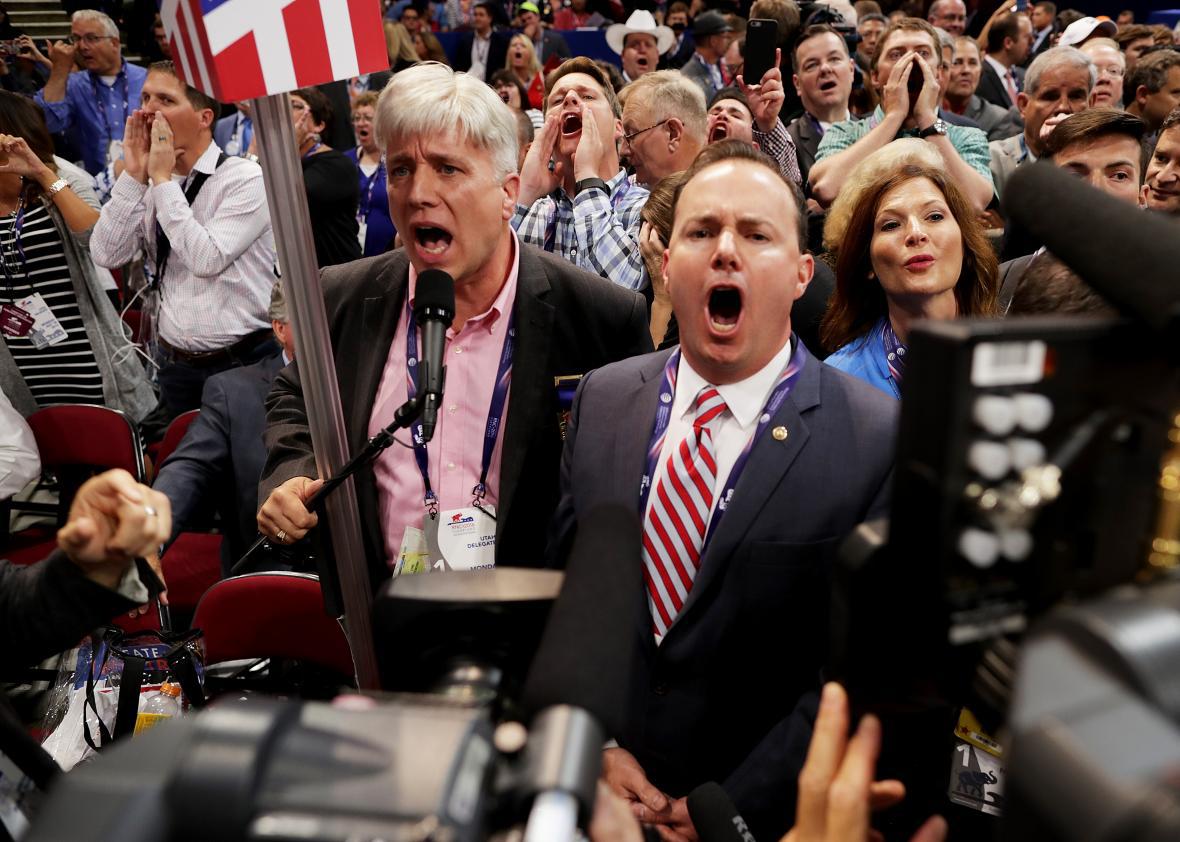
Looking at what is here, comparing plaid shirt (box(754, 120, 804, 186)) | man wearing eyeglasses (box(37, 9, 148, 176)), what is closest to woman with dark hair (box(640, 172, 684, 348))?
plaid shirt (box(754, 120, 804, 186))

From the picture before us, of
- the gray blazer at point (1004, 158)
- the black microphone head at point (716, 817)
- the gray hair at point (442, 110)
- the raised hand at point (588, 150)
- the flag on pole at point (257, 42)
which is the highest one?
the flag on pole at point (257, 42)

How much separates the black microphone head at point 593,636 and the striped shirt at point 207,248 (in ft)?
11.0

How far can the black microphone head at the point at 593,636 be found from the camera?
917 millimetres

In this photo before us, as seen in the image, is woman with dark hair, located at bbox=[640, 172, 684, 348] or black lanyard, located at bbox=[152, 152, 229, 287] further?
black lanyard, located at bbox=[152, 152, 229, 287]

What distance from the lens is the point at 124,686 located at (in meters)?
2.41

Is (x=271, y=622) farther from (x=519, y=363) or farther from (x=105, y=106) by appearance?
(x=105, y=106)

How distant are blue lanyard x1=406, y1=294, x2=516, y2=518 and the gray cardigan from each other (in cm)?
248

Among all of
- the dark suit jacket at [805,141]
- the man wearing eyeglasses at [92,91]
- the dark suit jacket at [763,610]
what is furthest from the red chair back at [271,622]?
the man wearing eyeglasses at [92,91]

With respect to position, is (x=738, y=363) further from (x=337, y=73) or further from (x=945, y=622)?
(x=945, y=622)

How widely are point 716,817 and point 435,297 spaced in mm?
1129

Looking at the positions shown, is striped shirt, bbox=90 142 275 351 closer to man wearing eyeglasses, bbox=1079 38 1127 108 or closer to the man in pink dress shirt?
the man in pink dress shirt

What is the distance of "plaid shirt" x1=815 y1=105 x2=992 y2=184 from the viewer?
168 inches

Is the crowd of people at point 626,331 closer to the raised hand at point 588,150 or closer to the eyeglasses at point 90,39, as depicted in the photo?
the raised hand at point 588,150

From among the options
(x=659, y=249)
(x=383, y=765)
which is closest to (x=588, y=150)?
(x=659, y=249)
